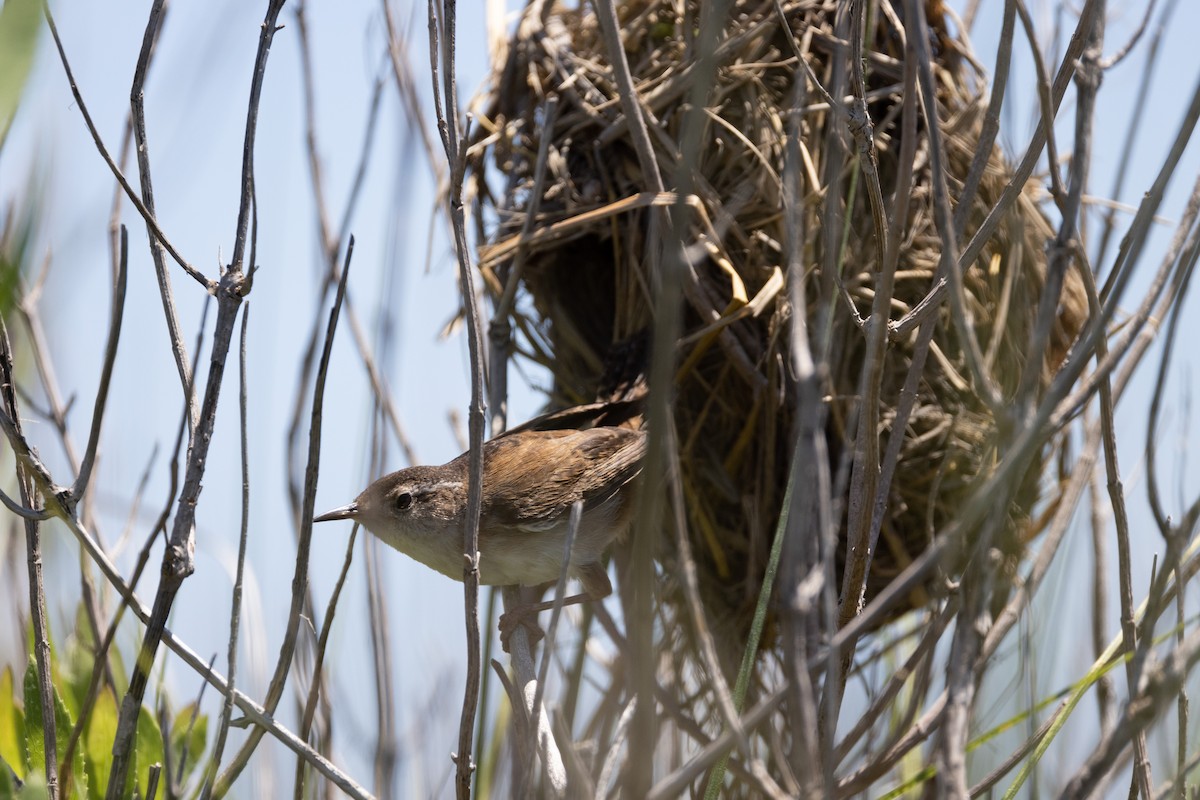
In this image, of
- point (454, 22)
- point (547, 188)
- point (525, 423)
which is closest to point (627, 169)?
point (547, 188)

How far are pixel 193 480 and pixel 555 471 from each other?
128cm

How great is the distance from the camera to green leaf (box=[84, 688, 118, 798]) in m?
1.98

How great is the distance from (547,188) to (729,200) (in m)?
0.55

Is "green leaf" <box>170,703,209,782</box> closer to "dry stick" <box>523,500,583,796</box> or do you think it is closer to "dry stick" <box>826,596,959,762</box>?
"dry stick" <box>523,500,583,796</box>

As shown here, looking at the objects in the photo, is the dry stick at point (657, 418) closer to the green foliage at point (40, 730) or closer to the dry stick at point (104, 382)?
the dry stick at point (104, 382)

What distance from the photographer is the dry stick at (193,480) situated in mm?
1581

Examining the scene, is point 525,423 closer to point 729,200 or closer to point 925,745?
point 729,200

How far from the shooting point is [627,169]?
290cm

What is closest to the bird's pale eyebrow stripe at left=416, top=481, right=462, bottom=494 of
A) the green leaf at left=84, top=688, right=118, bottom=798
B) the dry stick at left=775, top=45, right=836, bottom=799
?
the green leaf at left=84, top=688, right=118, bottom=798

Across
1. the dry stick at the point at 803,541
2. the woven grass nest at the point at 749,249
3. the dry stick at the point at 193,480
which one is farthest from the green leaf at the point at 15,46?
the woven grass nest at the point at 749,249

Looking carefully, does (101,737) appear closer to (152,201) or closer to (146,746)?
(146,746)

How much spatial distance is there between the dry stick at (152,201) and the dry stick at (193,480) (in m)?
0.07

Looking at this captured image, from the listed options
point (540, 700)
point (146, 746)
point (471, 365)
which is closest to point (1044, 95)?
point (471, 365)

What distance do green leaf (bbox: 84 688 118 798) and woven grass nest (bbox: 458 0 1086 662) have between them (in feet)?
4.46
